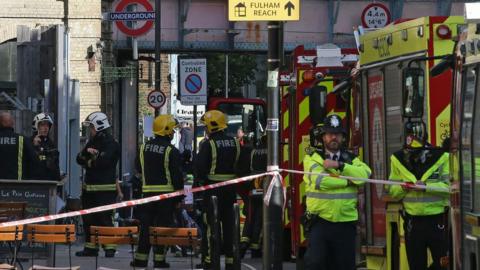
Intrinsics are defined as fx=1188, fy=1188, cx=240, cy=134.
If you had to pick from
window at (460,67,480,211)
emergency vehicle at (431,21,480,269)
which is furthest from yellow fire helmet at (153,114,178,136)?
window at (460,67,480,211)

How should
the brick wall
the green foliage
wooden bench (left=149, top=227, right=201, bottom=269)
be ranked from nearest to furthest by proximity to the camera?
wooden bench (left=149, top=227, right=201, bottom=269) → the brick wall → the green foliage

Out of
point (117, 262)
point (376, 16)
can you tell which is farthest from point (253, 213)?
point (376, 16)

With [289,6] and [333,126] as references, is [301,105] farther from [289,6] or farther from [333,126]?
[333,126]

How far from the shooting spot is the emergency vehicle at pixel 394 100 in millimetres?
10664

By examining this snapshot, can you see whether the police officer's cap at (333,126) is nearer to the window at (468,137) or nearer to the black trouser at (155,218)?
the window at (468,137)

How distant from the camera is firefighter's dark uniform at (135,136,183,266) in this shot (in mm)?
14594

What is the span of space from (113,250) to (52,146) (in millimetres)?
1684

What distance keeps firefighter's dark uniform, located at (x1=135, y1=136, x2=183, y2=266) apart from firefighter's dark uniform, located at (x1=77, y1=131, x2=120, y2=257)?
1455 mm

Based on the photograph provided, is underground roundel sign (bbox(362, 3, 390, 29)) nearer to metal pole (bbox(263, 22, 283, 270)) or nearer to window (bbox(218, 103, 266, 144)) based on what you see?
window (bbox(218, 103, 266, 144))

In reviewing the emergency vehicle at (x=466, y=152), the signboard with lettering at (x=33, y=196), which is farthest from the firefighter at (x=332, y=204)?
the signboard with lettering at (x=33, y=196)

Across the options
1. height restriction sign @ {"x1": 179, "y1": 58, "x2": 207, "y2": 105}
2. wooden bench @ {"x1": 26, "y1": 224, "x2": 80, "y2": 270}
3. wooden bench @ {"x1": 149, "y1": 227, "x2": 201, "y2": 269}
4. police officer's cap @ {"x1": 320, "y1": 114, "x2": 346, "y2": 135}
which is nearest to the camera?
police officer's cap @ {"x1": 320, "y1": 114, "x2": 346, "y2": 135}

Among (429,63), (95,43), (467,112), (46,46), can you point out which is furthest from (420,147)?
(95,43)

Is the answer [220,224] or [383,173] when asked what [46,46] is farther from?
[383,173]

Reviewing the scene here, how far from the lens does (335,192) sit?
10.9 meters
